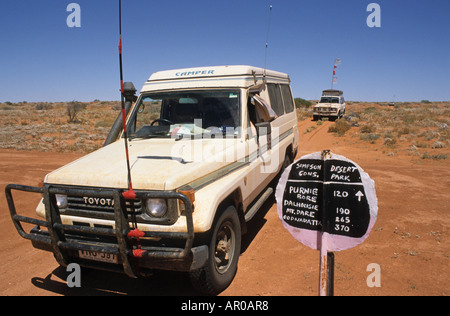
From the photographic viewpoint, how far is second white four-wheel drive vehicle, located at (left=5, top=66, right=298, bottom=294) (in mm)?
2831

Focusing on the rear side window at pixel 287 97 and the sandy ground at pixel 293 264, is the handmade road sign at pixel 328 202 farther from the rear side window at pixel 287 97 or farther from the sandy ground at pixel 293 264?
the rear side window at pixel 287 97

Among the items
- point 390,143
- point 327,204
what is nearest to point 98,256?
point 327,204

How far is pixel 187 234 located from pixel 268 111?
248cm

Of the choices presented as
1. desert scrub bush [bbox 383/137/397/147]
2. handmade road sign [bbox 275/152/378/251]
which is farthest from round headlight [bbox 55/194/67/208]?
desert scrub bush [bbox 383/137/397/147]

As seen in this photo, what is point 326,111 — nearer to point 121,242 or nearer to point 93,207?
point 93,207

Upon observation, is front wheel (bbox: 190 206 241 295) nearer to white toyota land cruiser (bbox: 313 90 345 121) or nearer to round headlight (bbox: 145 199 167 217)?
round headlight (bbox: 145 199 167 217)

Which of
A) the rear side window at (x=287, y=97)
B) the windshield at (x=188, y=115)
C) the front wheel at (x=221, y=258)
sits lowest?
the front wheel at (x=221, y=258)

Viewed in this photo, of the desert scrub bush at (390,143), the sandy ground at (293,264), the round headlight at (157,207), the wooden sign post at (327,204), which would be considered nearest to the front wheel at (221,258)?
the sandy ground at (293,264)

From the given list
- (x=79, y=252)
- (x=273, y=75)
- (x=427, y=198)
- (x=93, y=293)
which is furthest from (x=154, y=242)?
(x=427, y=198)

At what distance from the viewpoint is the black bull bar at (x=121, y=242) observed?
2715 mm

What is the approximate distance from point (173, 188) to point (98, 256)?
1004 mm

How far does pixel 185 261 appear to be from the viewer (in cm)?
277

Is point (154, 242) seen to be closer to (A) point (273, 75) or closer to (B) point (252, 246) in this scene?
(B) point (252, 246)

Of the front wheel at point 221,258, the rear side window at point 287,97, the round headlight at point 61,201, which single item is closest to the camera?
the front wheel at point 221,258
